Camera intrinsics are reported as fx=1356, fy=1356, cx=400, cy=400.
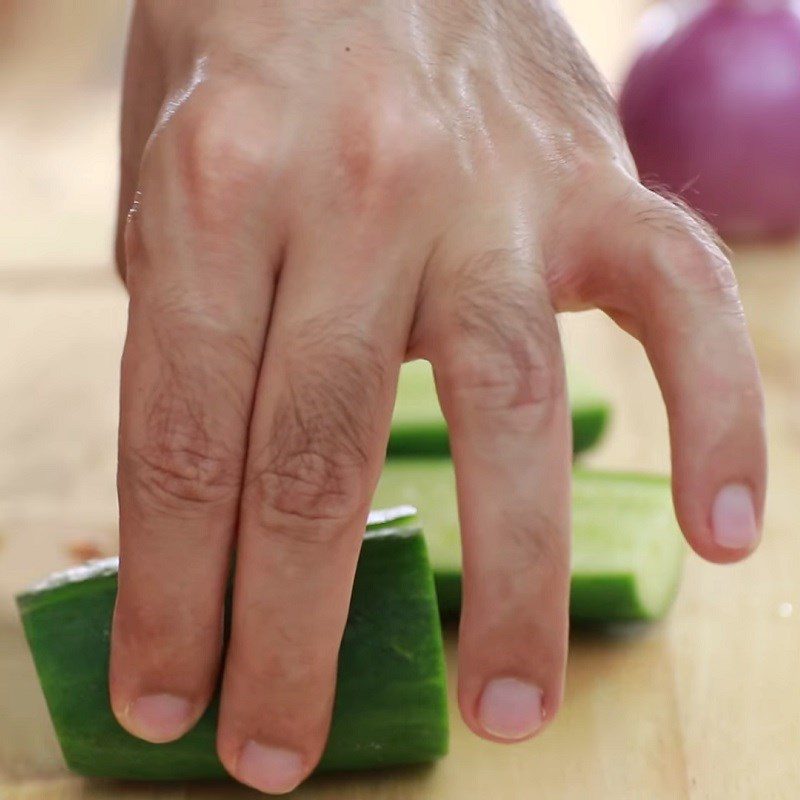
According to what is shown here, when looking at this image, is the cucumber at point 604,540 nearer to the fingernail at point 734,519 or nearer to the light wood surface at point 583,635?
the light wood surface at point 583,635

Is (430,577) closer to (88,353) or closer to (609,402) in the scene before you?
(609,402)

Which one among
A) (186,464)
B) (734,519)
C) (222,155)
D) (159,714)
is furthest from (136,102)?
(734,519)

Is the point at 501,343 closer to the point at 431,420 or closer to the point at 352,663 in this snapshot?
the point at 352,663

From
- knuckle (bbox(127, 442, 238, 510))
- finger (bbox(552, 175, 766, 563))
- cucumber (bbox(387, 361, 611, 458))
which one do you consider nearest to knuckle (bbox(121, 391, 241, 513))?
knuckle (bbox(127, 442, 238, 510))

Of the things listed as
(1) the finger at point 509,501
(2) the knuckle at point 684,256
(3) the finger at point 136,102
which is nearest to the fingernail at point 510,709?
(1) the finger at point 509,501

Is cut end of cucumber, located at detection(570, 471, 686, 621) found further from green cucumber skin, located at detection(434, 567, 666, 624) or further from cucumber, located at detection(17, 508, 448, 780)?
cucumber, located at detection(17, 508, 448, 780)

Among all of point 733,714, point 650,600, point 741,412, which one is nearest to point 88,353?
point 650,600
